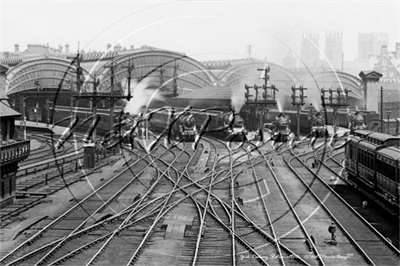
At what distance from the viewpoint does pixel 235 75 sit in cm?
11381

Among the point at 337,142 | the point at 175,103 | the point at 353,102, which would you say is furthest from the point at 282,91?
the point at 337,142

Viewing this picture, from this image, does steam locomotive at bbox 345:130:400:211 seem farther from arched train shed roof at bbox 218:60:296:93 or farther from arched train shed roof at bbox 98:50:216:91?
arched train shed roof at bbox 98:50:216:91

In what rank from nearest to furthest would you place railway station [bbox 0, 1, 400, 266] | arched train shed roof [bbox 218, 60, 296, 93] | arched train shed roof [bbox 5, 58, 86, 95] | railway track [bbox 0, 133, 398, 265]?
railway track [bbox 0, 133, 398, 265] < railway station [bbox 0, 1, 400, 266] < arched train shed roof [bbox 218, 60, 296, 93] < arched train shed roof [bbox 5, 58, 86, 95]

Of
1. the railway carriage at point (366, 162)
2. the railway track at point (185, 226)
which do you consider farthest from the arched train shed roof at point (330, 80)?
the railway carriage at point (366, 162)

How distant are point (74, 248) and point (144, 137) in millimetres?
48323

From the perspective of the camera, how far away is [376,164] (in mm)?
26875

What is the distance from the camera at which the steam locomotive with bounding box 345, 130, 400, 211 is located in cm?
2367

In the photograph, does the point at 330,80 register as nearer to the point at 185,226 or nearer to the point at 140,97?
the point at 140,97

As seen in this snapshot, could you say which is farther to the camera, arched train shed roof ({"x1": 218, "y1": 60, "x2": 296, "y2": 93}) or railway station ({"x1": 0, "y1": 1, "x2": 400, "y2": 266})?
arched train shed roof ({"x1": 218, "y1": 60, "x2": 296, "y2": 93})

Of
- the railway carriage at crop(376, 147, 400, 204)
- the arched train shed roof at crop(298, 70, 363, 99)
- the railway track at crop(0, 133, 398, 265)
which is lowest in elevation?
the railway track at crop(0, 133, 398, 265)

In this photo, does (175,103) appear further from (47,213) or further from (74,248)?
(74,248)

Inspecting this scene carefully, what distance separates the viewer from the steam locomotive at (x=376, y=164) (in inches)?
932

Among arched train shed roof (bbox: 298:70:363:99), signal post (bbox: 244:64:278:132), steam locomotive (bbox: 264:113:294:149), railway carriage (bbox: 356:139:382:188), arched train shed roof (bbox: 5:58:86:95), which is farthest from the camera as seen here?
arched train shed roof (bbox: 5:58:86:95)

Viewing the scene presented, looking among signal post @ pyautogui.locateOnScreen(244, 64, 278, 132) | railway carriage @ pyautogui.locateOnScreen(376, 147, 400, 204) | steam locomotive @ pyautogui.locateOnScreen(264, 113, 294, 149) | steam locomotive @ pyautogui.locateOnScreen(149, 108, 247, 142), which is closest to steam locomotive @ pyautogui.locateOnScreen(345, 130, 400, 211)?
railway carriage @ pyautogui.locateOnScreen(376, 147, 400, 204)
